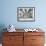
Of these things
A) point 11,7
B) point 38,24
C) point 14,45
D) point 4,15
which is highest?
point 11,7

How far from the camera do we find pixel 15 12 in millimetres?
4059

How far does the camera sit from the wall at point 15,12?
404 centimetres

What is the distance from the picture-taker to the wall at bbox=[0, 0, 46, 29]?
4043mm

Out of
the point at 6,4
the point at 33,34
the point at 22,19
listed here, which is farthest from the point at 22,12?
the point at 33,34

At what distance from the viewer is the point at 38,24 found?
4109 millimetres

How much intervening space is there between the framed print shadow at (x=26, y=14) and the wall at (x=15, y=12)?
0.31 feet

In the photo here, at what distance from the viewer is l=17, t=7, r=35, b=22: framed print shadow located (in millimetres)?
4055

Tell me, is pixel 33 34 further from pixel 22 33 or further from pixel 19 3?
pixel 19 3

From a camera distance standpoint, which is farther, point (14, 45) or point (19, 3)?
point (19, 3)

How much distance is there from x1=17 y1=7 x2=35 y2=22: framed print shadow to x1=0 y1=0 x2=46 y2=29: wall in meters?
0.09

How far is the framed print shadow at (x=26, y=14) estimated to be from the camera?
4.05m

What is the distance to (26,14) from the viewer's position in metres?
4.08

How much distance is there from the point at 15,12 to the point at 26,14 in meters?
0.35

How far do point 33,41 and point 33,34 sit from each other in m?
0.20
